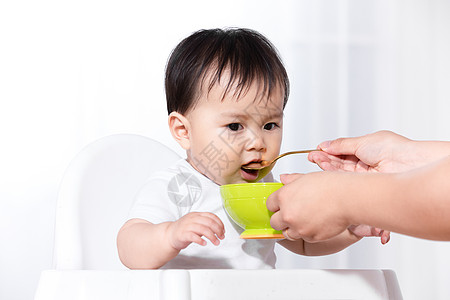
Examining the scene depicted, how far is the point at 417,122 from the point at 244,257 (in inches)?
56.4

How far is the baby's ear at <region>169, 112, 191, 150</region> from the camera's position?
1071 mm

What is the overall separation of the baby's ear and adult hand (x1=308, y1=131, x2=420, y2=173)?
24 cm

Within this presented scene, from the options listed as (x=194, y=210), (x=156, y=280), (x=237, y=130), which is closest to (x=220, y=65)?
(x=237, y=130)

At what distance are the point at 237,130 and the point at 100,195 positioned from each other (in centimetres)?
30

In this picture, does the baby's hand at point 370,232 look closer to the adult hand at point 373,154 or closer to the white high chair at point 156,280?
the adult hand at point 373,154

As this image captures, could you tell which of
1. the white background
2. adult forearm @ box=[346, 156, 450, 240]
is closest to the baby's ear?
adult forearm @ box=[346, 156, 450, 240]

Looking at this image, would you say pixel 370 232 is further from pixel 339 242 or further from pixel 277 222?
pixel 277 222

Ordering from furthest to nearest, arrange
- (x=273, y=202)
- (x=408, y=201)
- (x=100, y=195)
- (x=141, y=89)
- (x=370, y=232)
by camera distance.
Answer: (x=141, y=89) < (x=100, y=195) < (x=370, y=232) < (x=273, y=202) < (x=408, y=201)

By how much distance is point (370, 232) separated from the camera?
0.95 metres

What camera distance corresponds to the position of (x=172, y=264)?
Result: 3.24 ft

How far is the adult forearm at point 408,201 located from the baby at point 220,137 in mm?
362

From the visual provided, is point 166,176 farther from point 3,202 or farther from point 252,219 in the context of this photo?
point 3,202

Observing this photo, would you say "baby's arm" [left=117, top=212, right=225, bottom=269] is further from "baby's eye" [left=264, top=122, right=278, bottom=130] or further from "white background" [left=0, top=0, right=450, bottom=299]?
"white background" [left=0, top=0, right=450, bottom=299]

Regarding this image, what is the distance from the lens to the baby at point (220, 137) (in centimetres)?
99
